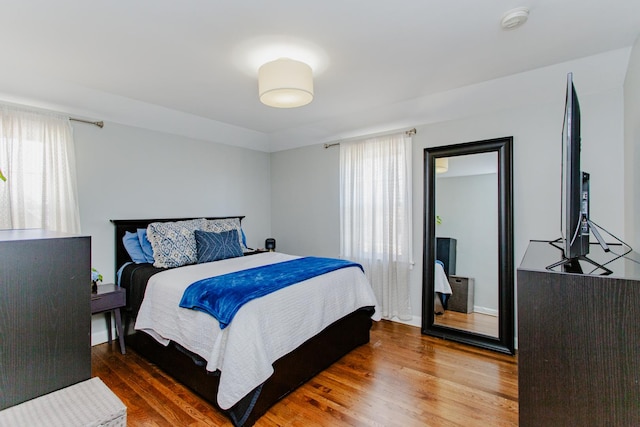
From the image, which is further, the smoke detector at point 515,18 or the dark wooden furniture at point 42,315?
the smoke detector at point 515,18

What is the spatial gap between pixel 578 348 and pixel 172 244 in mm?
3022

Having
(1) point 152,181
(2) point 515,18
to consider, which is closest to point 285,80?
(2) point 515,18

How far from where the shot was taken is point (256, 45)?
7.00 ft

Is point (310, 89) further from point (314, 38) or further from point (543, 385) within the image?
point (543, 385)

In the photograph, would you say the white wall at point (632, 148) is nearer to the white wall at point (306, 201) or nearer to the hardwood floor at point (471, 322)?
the hardwood floor at point (471, 322)

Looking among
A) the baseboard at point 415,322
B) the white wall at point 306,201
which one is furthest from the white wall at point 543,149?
the white wall at point 306,201

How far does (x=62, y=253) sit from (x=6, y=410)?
41 cm

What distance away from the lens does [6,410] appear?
792 mm

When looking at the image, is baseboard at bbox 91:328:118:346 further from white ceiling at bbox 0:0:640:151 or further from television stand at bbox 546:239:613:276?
television stand at bbox 546:239:613:276

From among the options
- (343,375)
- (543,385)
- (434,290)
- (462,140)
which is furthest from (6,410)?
(462,140)

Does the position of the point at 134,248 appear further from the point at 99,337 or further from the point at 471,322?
the point at 471,322

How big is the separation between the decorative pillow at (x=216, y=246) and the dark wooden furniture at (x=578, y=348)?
110 inches

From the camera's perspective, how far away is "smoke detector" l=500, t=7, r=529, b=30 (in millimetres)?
1762

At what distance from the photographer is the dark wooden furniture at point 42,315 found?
2.64 ft
